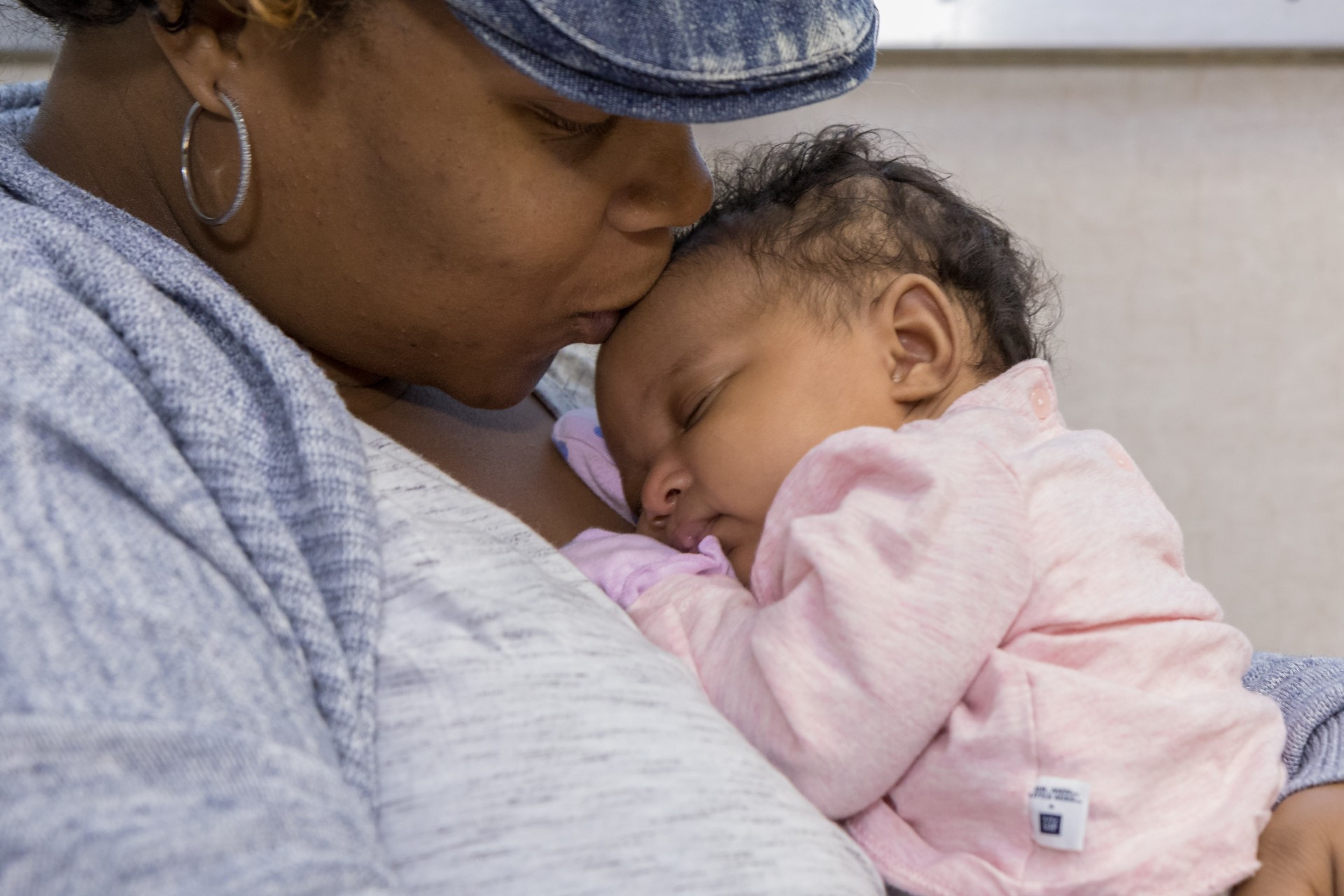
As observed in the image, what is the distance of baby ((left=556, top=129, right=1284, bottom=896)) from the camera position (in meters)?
0.73

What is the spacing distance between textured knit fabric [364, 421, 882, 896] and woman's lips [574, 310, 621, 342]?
35 cm

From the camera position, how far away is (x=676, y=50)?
734 mm

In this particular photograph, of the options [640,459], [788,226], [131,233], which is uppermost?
[788,226]

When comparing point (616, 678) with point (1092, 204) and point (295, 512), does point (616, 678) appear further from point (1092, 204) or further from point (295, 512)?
point (1092, 204)

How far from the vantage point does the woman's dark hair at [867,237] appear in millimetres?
1030

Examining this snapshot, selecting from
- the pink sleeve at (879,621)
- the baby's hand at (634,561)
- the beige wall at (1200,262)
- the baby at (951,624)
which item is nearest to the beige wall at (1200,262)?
the beige wall at (1200,262)

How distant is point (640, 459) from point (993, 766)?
0.45 metres

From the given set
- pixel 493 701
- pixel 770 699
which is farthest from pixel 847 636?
pixel 493 701

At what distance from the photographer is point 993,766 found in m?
0.74

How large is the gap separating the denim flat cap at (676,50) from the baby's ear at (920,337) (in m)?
0.24

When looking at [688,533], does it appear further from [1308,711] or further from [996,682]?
[1308,711]

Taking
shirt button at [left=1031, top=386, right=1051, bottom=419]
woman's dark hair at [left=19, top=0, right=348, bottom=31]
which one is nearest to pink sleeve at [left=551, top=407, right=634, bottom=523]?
shirt button at [left=1031, top=386, right=1051, bottom=419]

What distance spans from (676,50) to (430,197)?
20cm

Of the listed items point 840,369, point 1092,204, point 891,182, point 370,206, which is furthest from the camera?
point 1092,204
